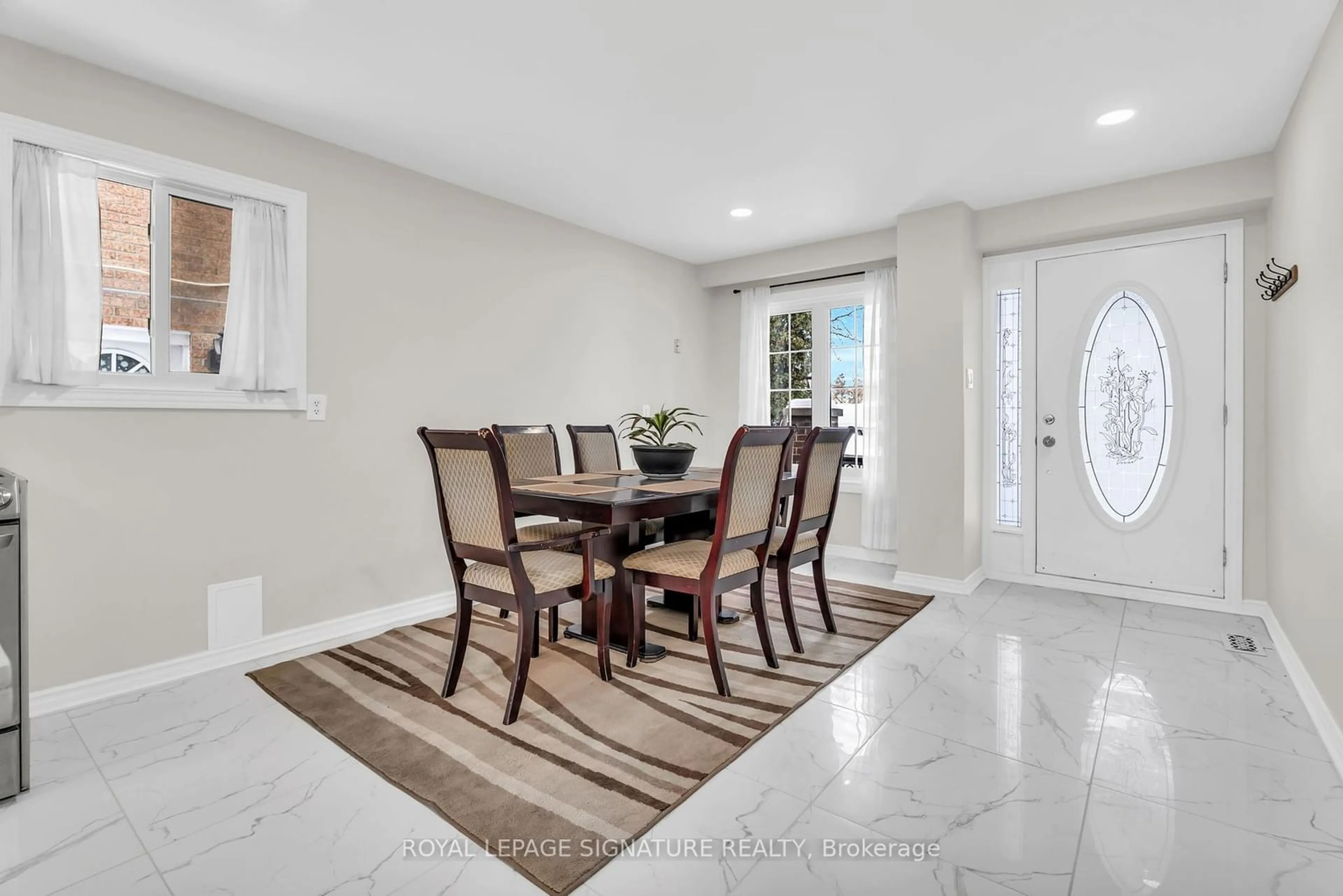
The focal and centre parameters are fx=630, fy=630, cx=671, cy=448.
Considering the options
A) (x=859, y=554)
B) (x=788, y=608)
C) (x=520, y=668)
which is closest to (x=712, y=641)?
(x=788, y=608)

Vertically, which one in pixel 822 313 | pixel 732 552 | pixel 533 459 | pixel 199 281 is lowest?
pixel 732 552

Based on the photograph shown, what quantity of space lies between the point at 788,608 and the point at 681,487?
0.74 meters

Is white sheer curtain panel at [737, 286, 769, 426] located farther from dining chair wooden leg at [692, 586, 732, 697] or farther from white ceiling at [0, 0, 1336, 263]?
dining chair wooden leg at [692, 586, 732, 697]

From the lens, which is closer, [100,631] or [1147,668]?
[100,631]

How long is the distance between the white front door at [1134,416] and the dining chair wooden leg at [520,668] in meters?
3.42

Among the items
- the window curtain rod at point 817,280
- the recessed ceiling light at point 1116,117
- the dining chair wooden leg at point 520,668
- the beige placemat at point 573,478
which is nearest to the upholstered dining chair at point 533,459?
the beige placemat at point 573,478

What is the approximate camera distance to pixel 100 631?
2.41 m

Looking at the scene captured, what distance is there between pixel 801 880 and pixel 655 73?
8.86ft

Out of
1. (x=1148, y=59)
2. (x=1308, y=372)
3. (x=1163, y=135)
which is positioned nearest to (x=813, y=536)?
(x=1308, y=372)

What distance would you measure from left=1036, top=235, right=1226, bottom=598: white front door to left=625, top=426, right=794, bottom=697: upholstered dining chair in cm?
236

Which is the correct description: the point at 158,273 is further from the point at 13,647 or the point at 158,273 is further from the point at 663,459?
the point at 663,459

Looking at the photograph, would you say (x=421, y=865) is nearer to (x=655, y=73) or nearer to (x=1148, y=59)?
(x=655, y=73)

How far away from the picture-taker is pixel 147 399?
8.21ft

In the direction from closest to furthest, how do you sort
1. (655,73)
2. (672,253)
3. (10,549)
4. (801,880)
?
(801,880) → (10,549) → (655,73) → (672,253)
